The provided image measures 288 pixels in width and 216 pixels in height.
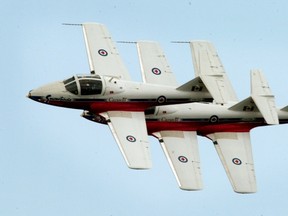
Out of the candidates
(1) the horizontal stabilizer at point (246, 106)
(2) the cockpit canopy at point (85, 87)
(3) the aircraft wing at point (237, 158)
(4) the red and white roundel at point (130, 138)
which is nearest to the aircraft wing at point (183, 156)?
(3) the aircraft wing at point (237, 158)

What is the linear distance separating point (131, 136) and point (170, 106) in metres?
4.88

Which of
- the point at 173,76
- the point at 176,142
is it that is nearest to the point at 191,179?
the point at 176,142

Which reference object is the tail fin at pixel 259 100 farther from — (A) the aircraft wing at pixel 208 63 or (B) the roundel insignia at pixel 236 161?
(B) the roundel insignia at pixel 236 161

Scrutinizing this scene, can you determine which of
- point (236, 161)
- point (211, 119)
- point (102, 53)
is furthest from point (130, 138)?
point (236, 161)

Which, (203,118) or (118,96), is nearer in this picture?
(118,96)

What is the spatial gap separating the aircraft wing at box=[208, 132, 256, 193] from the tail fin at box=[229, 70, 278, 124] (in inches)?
68.5

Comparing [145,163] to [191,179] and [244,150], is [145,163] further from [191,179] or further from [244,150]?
[244,150]

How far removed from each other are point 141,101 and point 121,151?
13.1 feet

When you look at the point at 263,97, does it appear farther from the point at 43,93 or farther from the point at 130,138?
the point at 43,93

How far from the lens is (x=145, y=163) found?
71.1 meters

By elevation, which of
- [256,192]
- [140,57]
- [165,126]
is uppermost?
[140,57]

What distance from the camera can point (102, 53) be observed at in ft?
253

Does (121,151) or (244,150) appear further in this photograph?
(244,150)

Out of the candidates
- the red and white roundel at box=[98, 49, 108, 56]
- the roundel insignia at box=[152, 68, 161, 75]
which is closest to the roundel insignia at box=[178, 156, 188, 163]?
the roundel insignia at box=[152, 68, 161, 75]
